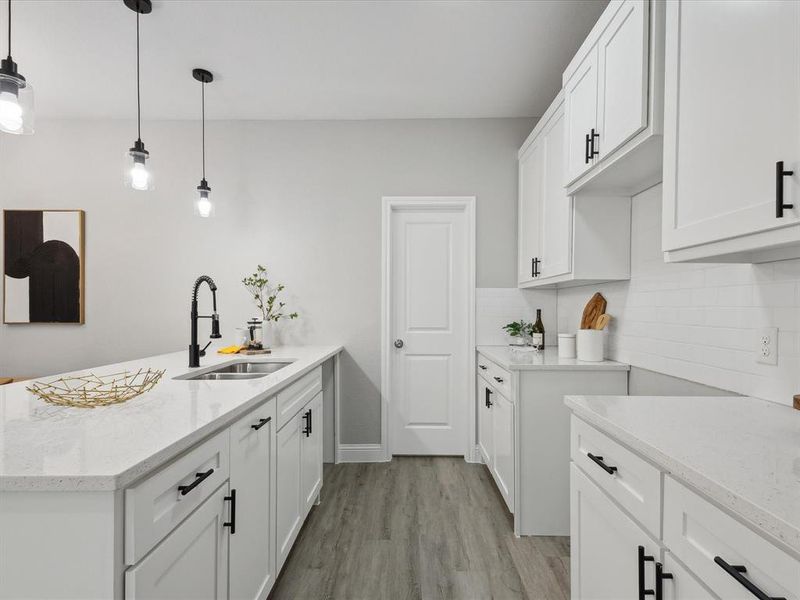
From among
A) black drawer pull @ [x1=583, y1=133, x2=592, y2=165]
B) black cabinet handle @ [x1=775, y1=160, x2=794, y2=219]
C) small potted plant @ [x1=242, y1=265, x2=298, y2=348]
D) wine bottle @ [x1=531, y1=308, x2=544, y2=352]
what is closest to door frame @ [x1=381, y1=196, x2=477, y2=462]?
wine bottle @ [x1=531, y1=308, x2=544, y2=352]

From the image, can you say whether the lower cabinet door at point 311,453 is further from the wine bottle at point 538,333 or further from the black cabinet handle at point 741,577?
the black cabinet handle at point 741,577

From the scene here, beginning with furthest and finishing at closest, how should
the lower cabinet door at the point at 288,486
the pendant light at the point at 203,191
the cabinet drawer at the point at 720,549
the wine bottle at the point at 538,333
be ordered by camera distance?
the wine bottle at the point at 538,333 → the pendant light at the point at 203,191 → the lower cabinet door at the point at 288,486 → the cabinet drawer at the point at 720,549

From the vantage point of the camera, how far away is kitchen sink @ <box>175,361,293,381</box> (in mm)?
2369

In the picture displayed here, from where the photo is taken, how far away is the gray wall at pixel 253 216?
138 inches

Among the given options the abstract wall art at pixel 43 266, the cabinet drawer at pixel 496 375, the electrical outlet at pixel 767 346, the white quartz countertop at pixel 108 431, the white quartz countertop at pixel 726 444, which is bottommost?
the cabinet drawer at pixel 496 375

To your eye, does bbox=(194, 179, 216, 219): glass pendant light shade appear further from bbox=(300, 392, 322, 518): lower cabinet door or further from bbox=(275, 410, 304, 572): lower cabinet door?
bbox=(275, 410, 304, 572): lower cabinet door

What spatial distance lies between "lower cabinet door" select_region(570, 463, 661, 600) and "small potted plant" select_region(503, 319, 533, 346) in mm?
1745

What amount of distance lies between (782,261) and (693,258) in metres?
0.38

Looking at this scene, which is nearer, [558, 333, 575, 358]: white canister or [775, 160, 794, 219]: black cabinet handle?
[775, 160, 794, 219]: black cabinet handle

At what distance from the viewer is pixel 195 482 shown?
3.68ft

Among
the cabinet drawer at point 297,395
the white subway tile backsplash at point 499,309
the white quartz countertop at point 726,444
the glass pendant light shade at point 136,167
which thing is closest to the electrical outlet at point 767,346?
the white quartz countertop at point 726,444

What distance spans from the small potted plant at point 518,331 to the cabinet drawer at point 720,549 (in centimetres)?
225

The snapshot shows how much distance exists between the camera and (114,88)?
3090mm

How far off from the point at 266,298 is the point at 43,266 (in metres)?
1.81
